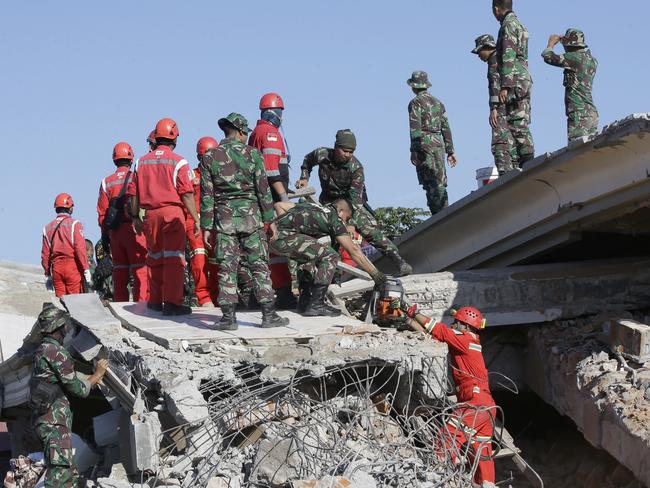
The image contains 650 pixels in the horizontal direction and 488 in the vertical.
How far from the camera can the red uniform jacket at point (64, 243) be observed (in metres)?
12.6

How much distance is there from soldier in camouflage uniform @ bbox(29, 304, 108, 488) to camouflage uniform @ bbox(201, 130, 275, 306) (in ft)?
4.76

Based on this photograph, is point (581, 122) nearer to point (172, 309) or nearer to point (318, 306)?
point (318, 306)

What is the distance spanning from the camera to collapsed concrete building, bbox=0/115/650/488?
7.16 meters

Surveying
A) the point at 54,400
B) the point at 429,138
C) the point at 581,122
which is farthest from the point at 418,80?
the point at 54,400

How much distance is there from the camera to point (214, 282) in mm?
11172

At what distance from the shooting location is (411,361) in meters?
8.30

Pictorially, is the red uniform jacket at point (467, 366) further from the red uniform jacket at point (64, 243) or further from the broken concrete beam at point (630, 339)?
the red uniform jacket at point (64, 243)

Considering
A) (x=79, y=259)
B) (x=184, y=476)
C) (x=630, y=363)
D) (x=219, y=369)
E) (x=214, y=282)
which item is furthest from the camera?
(x=79, y=259)

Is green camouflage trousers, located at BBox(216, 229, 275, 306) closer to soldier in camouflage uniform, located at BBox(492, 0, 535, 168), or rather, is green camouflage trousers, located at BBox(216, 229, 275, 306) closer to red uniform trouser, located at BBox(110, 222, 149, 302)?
red uniform trouser, located at BBox(110, 222, 149, 302)

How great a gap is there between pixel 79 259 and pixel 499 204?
4978 millimetres

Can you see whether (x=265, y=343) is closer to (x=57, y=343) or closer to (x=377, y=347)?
(x=377, y=347)

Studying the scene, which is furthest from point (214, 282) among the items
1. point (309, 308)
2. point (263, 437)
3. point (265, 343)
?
→ point (263, 437)

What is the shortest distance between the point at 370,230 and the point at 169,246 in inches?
82.9

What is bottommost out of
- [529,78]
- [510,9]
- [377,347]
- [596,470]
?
[596,470]
